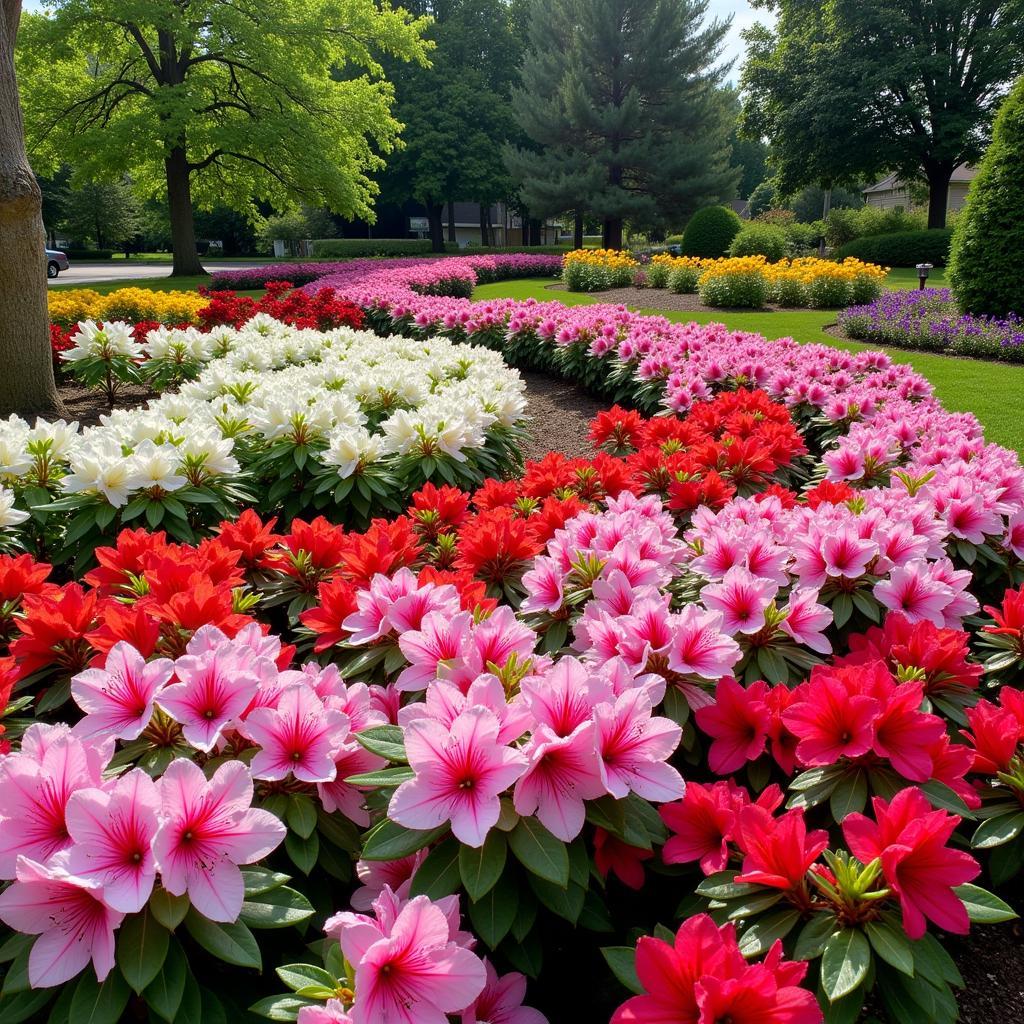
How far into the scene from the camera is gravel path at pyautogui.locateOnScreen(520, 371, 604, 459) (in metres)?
6.48

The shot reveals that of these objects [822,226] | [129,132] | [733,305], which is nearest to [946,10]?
[822,226]

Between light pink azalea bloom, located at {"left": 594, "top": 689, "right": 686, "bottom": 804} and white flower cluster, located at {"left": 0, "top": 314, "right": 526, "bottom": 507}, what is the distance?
235 centimetres

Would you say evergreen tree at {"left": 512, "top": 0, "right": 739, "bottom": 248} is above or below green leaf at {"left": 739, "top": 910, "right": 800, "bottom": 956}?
above

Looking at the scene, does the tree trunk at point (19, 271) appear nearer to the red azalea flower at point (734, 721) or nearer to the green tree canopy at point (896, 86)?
the red azalea flower at point (734, 721)

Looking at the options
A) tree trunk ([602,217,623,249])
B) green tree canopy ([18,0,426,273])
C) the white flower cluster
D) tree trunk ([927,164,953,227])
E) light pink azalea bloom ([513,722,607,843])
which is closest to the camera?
light pink azalea bloom ([513,722,607,843])

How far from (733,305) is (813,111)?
19778mm

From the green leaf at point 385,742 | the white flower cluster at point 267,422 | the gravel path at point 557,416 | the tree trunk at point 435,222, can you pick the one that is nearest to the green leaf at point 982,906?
the green leaf at point 385,742

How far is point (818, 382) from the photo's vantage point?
5656mm

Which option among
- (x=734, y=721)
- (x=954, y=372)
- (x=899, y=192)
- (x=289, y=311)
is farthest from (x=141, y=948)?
(x=899, y=192)

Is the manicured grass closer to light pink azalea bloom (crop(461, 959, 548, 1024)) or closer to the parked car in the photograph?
light pink azalea bloom (crop(461, 959, 548, 1024))

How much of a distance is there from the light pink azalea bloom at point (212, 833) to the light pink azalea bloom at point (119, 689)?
32cm

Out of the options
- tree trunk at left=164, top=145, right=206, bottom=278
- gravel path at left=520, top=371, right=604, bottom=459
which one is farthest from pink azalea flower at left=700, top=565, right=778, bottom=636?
tree trunk at left=164, top=145, right=206, bottom=278

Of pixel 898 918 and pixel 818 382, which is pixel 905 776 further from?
pixel 818 382

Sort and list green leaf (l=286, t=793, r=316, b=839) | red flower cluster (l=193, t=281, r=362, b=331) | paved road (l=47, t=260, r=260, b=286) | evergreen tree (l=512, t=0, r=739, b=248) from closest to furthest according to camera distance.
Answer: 1. green leaf (l=286, t=793, r=316, b=839)
2. red flower cluster (l=193, t=281, r=362, b=331)
3. paved road (l=47, t=260, r=260, b=286)
4. evergreen tree (l=512, t=0, r=739, b=248)
